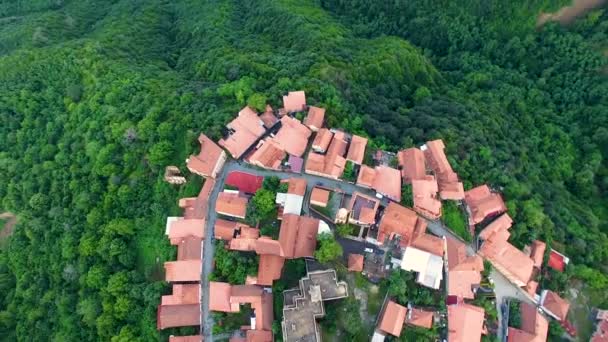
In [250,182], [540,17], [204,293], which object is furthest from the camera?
[540,17]

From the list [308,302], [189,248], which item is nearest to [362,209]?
[308,302]

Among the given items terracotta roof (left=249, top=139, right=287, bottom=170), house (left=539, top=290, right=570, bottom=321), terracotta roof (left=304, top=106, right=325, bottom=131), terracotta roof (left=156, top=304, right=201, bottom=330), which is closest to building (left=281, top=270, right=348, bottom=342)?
terracotta roof (left=156, top=304, right=201, bottom=330)

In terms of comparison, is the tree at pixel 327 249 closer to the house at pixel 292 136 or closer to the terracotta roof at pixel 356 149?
the terracotta roof at pixel 356 149

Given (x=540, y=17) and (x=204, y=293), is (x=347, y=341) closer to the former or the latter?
(x=204, y=293)

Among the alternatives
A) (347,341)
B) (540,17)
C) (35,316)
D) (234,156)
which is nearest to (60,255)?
(35,316)

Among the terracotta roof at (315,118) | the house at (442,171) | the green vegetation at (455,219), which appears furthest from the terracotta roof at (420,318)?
the terracotta roof at (315,118)

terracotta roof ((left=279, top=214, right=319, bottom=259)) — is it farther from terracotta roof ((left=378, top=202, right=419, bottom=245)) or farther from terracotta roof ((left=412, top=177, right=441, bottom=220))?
terracotta roof ((left=412, top=177, right=441, bottom=220))
